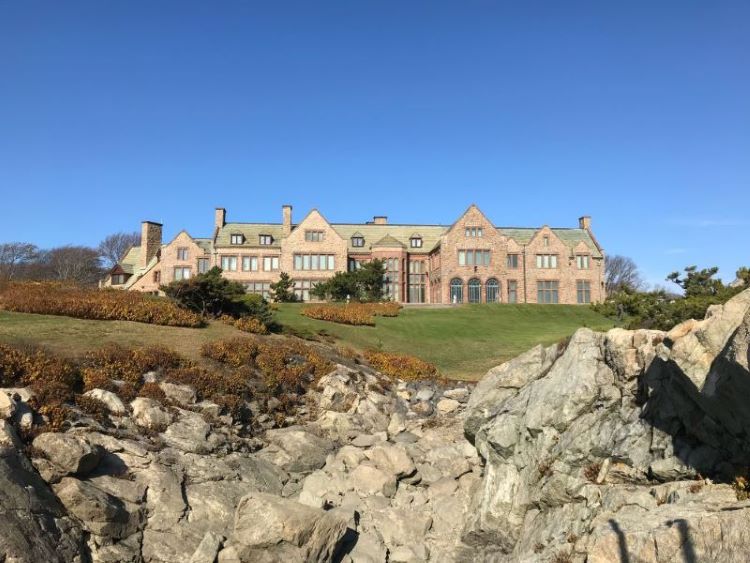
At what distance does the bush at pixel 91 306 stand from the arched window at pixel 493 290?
4272 centimetres

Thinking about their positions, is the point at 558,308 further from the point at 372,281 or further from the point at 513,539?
the point at 513,539

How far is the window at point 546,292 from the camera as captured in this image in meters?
65.4

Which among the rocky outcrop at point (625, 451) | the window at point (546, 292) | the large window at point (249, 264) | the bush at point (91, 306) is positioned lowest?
the rocky outcrop at point (625, 451)

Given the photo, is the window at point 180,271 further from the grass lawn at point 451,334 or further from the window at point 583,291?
the window at point 583,291

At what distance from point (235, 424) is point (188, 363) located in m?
3.20

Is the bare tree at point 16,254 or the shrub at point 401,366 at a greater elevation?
the bare tree at point 16,254

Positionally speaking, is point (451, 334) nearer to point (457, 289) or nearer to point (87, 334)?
point (87, 334)

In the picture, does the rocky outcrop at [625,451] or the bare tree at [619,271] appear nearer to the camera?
the rocky outcrop at [625,451]

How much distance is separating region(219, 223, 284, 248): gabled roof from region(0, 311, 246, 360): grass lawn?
44.0 meters

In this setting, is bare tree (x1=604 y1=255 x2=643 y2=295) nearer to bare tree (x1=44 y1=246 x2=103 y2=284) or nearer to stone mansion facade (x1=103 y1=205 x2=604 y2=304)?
stone mansion facade (x1=103 y1=205 x2=604 y2=304)

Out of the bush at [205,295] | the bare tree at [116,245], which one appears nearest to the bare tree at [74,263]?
the bare tree at [116,245]

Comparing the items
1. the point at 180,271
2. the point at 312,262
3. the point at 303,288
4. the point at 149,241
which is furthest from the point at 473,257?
the point at 149,241

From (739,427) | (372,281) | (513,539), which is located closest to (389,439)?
(513,539)

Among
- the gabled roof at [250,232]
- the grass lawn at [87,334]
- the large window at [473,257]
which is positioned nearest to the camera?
the grass lawn at [87,334]
